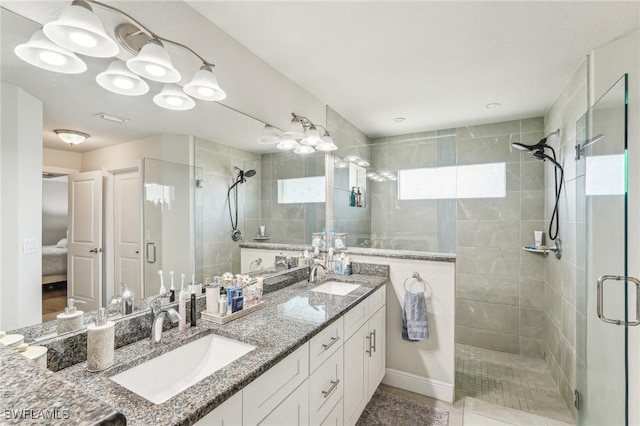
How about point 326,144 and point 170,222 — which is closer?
point 170,222

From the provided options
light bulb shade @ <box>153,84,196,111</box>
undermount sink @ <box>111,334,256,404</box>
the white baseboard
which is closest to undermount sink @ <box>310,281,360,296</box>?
the white baseboard

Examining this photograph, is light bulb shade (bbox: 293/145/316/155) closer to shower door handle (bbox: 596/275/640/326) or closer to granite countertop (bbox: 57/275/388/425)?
granite countertop (bbox: 57/275/388/425)

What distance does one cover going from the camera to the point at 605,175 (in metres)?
1.57

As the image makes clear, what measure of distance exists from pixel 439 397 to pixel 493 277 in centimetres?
155

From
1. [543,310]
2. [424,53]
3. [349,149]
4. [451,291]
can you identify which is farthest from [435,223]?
[543,310]

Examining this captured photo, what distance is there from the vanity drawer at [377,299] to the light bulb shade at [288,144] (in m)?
1.34

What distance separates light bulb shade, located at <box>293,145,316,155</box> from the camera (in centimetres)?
246

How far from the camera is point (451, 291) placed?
7.61ft

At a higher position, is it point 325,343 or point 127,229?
point 127,229

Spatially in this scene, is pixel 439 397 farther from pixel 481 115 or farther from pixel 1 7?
pixel 1 7

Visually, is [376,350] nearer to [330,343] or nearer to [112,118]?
[330,343]

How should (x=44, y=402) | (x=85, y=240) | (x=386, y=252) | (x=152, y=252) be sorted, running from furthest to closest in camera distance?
(x=386, y=252)
(x=152, y=252)
(x=85, y=240)
(x=44, y=402)

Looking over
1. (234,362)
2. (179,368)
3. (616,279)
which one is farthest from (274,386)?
(616,279)

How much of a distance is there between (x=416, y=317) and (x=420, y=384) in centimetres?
61
